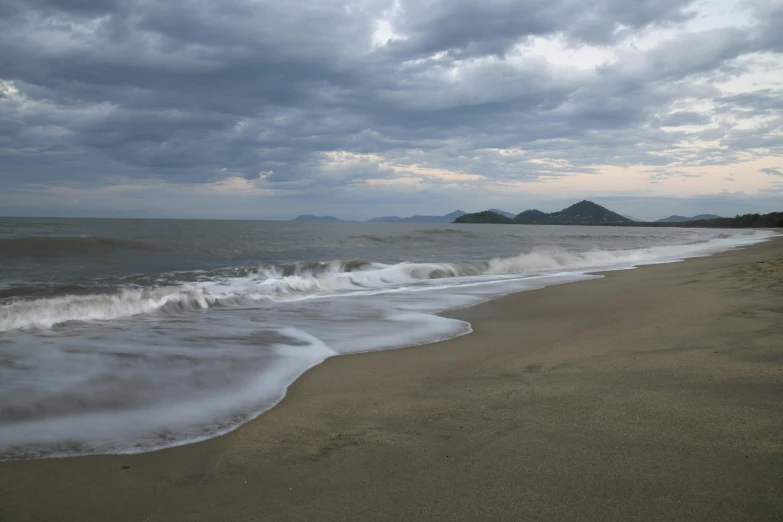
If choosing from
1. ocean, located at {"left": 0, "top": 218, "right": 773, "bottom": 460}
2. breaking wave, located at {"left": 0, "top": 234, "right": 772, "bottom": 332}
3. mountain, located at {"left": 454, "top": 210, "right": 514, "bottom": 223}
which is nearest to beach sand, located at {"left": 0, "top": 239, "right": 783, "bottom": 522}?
ocean, located at {"left": 0, "top": 218, "right": 773, "bottom": 460}

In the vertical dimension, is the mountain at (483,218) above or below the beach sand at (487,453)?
above

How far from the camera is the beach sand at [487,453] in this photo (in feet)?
6.82

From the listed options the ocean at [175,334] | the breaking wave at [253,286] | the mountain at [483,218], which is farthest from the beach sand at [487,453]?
the mountain at [483,218]

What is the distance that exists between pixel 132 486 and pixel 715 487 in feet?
9.17

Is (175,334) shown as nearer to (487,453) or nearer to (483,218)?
(487,453)

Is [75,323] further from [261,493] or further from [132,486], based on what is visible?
[261,493]

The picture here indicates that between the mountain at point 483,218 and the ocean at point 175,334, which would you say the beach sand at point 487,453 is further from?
the mountain at point 483,218

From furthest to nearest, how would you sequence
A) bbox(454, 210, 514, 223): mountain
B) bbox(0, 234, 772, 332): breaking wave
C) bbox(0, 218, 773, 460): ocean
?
bbox(454, 210, 514, 223): mountain < bbox(0, 234, 772, 332): breaking wave < bbox(0, 218, 773, 460): ocean

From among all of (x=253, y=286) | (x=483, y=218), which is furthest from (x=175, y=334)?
(x=483, y=218)

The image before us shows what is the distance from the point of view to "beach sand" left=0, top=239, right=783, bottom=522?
2.08 metres

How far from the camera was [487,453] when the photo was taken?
2.54m

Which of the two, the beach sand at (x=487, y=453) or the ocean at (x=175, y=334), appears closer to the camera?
the beach sand at (x=487, y=453)

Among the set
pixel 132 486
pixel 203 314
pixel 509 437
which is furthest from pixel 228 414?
pixel 203 314

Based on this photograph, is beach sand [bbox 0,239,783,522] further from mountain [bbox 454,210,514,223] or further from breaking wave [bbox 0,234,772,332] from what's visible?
mountain [bbox 454,210,514,223]
